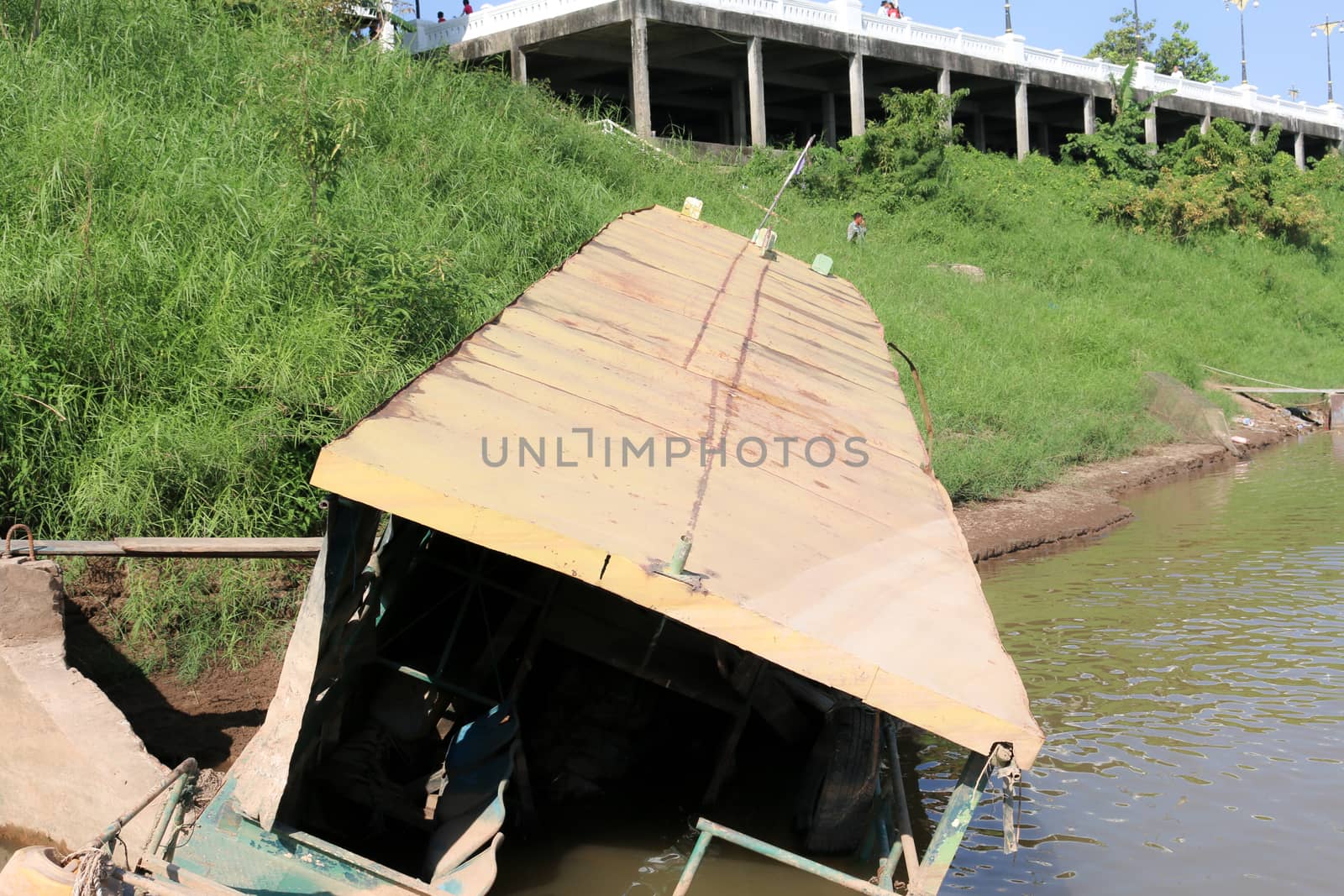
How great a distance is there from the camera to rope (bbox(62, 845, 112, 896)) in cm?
265

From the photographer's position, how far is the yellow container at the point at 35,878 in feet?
9.06

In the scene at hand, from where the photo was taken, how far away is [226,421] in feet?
20.5

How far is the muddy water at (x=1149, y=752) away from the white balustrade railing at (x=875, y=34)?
10.8m

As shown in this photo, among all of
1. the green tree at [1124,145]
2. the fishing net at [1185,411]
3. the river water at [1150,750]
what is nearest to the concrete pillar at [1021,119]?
the green tree at [1124,145]

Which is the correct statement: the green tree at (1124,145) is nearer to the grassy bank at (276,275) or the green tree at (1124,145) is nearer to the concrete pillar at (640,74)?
→ the grassy bank at (276,275)

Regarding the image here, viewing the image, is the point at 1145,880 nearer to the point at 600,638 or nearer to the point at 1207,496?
the point at 600,638

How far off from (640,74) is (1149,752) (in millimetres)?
14683

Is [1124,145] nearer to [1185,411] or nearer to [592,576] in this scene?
[1185,411]

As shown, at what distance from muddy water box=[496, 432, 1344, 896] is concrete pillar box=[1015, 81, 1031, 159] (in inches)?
692

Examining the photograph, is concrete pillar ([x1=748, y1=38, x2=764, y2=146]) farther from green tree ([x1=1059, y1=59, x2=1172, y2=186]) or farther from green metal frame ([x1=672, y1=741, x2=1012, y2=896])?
green metal frame ([x1=672, y1=741, x2=1012, y2=896])

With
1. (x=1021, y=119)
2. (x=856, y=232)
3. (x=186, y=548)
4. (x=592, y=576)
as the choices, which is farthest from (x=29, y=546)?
(x=1021, y=119)

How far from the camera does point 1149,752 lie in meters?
5.67

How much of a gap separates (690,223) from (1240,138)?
20.5m

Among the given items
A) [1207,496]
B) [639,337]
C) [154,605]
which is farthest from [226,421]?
[1207,496]
